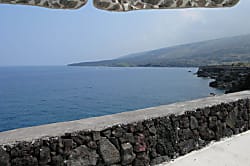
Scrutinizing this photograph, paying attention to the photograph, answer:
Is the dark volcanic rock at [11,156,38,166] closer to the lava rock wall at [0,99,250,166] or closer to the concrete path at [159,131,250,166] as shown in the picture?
the lava rock wall at [0,99,250,166]

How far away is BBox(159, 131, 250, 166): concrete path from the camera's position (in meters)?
3.20

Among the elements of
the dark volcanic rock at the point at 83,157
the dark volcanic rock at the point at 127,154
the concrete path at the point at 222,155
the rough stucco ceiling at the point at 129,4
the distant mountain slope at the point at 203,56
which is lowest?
the distant mountain slope at the point at 203,56

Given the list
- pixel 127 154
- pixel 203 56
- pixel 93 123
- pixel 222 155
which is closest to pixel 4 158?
pixel 93 123

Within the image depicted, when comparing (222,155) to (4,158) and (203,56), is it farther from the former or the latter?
(203,56)

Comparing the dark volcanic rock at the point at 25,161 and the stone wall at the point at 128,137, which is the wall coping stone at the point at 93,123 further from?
the dark volcanic rock at the point at 25,161

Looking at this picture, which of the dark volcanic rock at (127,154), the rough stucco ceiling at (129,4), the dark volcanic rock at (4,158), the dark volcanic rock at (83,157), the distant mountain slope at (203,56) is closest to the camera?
the rough stucco ceiling at (129,4)

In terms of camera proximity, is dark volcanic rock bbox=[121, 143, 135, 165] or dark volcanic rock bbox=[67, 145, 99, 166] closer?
dark volcanic rock bbox=[67, 145, 99, 166]

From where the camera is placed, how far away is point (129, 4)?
6.22ft

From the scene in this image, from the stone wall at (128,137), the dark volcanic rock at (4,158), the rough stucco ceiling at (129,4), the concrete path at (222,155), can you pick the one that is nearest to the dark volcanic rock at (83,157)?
the stone wall at (128,137)

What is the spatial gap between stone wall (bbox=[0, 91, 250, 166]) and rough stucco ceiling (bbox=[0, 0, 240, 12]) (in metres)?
1.07

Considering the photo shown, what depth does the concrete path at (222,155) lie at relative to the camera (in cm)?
320

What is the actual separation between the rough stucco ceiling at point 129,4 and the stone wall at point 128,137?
107cm

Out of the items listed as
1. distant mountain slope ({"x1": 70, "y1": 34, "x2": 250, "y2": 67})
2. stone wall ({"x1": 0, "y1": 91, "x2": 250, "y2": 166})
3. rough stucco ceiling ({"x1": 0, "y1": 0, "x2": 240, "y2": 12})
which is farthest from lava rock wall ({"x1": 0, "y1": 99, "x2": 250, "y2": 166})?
distant mountain slope ({"x1": 70, "y1": 34, "x2": 250, "y2": 67})

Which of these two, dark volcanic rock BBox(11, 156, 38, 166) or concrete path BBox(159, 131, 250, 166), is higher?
dark volcanic rock BBox(11, 156, 38, 166)
